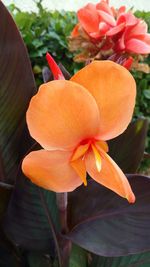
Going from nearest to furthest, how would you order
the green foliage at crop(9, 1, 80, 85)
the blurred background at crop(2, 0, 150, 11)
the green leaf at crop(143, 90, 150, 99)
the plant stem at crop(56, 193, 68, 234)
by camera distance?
1. the plant stem at crop(56, 193, 68, 234)
2. the green foliage at crop(9, 1, 80, 85)
3. the green leaf at crop(143, 90, 150, 99)
4. the blurred background at crop(2, 0, 150, 11)

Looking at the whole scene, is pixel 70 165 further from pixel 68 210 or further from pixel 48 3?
pixel 48 3

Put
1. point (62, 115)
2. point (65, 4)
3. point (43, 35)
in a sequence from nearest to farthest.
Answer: point (62, 115) → point (43, 35) → point (65, 4)

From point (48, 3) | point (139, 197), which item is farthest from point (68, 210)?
point (48, 3)

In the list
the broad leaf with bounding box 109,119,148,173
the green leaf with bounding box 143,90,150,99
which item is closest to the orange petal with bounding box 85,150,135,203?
the broad leaf with bounding box 109,119,148,173

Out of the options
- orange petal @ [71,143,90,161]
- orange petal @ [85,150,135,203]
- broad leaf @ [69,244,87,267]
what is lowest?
broad leaf @ [69,244,87,267]

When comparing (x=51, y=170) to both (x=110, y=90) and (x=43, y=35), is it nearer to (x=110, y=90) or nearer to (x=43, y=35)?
(x=110, y=90)

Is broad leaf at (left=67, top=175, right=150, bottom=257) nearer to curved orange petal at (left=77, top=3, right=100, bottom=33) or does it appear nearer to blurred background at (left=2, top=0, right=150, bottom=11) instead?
curved orange petal at (left=77, top=3, right=100, bottom=33)

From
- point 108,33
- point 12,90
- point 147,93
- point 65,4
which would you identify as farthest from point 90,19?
point 65,4
